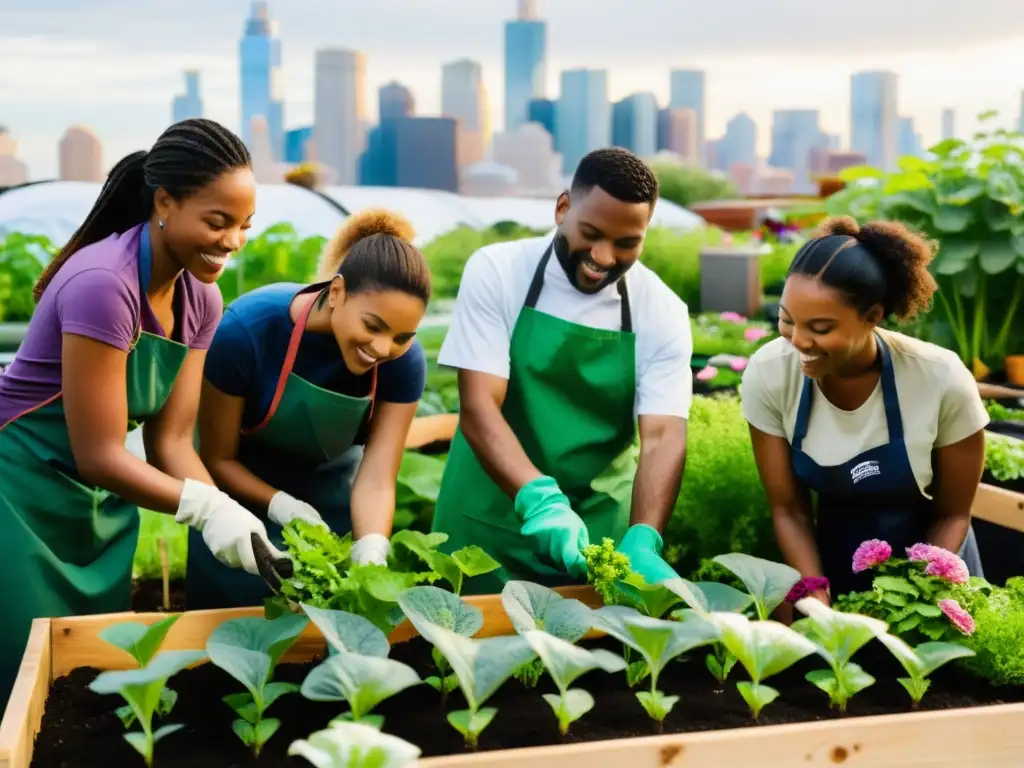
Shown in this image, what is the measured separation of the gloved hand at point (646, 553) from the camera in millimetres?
1987

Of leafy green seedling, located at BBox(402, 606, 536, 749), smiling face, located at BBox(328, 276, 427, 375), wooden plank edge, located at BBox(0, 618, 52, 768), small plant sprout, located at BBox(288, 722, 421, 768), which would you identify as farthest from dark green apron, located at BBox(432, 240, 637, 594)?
small plant sprout, located at BBox(288, 722, 421, 768)

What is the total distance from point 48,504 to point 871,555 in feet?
4.70

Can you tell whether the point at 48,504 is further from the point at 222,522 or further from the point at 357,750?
the point at 357,750

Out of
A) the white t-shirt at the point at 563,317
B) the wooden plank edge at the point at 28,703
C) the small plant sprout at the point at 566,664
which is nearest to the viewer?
the wooden plank edge at the point at 28,703

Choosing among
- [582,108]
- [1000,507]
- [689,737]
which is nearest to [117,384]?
[689,737]

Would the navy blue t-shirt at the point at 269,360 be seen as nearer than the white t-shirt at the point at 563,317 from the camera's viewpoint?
Yes

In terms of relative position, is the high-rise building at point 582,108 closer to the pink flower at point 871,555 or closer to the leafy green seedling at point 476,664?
the pink flower at point 871,555

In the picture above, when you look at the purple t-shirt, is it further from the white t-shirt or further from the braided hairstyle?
the white t-shirt

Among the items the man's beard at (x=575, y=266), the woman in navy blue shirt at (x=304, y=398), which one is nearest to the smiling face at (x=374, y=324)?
the woman in navy blue shirt at (x=304, y=398)

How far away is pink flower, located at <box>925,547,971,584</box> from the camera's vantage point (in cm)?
191

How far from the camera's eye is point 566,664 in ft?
5.11

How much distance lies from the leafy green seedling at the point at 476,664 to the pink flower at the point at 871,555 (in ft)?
2.29

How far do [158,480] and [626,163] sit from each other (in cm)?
98

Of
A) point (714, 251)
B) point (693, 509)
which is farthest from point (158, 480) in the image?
point (714, 251)
